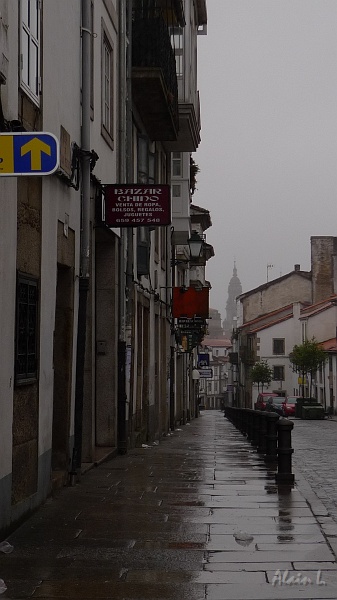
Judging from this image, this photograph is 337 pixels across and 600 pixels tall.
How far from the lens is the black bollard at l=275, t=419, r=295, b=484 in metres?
11.9

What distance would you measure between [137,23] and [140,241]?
4279 mm

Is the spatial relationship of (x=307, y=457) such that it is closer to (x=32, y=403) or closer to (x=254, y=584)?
(x=32, y=403)

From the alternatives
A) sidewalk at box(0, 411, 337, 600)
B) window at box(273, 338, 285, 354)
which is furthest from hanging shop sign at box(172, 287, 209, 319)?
window at box(273, 338, 285, 354)

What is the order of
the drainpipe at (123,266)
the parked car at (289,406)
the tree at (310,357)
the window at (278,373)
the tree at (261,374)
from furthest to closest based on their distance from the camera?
the window at (278,373) → the tree at (261,374) → the tree at (310,357) → the parked car at (289,406) → the drainpipe at (123,266)

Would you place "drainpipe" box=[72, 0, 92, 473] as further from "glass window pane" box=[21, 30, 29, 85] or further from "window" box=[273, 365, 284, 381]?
"window" box=[273, 365, 284, 381]

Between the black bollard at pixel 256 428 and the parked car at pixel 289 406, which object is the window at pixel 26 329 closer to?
the black bollard at pixel 256 428

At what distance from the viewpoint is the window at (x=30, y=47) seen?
8781 millimetres

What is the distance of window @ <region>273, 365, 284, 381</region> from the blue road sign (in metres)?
83.1

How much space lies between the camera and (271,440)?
14.7m

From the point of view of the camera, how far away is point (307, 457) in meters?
19.9

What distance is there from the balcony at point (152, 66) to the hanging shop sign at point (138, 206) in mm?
4588

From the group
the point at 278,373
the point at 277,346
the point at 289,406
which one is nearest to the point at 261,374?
the point at 278,373

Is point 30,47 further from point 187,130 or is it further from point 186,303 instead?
point 186,303

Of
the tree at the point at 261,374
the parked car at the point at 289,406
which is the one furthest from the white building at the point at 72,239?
the tree at the point at 261,374
